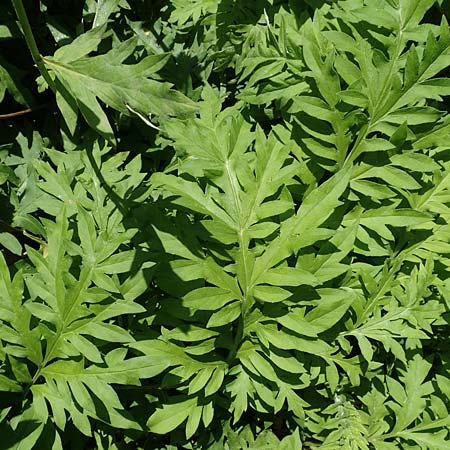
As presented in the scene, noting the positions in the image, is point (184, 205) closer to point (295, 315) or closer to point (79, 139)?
point (295, 315)

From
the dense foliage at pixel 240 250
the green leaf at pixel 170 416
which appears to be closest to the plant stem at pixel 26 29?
the dense foliage at pixel 240 250

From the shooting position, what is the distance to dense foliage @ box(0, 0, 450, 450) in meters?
1.77

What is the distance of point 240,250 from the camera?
188 centimetres

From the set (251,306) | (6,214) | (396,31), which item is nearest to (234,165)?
(251,306)

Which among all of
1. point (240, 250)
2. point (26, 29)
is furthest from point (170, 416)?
point (26, 29)

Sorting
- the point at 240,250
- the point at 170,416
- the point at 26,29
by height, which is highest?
the point at 26,29

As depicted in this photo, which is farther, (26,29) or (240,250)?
(240,250)

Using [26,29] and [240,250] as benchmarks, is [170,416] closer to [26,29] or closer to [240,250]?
[240,250]

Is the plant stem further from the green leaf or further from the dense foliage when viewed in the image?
the green leaf

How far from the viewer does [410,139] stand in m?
2.09

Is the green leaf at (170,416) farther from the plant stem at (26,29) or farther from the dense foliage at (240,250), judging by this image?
the plant stem at (26,29)

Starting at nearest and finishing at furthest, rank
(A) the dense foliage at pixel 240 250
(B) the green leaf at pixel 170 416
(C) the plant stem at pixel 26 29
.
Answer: (C) the plant stem at pixel 26 29
(A) the dense foliage at pixel 240 250
(B) the green leaf at pixel 170 416

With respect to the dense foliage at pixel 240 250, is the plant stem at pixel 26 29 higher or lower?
higher

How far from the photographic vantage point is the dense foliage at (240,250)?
1766 millimetres
